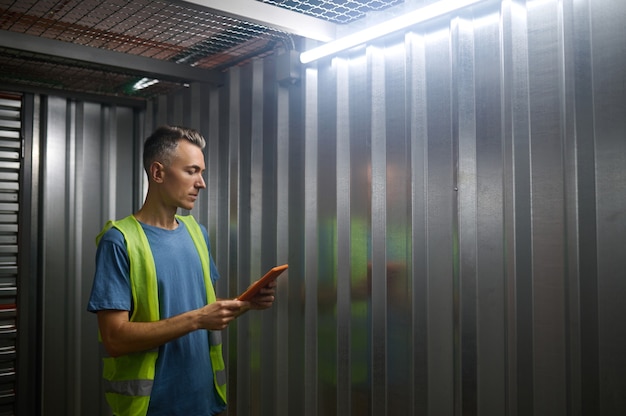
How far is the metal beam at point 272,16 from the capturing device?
2.77 metres

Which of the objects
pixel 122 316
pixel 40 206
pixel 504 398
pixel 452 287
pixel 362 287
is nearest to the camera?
pixel 504 398

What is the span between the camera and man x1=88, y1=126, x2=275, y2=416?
256 centimetres

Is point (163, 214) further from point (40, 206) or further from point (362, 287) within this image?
point (40, 206)

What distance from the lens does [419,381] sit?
8.31 feet

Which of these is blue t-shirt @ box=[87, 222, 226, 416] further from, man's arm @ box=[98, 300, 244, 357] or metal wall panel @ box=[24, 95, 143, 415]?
metal wall panel @ box=[24, 95, 143, 415]

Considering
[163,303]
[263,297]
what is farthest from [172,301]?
[263,297]

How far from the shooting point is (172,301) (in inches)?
109

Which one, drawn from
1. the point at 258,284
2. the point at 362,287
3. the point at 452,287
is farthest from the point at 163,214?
the point at 452,287

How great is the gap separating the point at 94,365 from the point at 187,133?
2612 mm

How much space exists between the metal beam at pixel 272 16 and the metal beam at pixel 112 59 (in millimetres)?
1148

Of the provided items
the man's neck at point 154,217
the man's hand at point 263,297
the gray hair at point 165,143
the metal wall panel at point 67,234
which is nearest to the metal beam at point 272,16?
the gray hair at point 165,143

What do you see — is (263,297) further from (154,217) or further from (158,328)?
(154,217)

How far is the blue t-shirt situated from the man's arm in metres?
0.11

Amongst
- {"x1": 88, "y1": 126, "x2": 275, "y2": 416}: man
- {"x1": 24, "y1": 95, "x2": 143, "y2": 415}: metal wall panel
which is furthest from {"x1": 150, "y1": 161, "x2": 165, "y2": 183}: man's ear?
{"x1": 24, "y1": 95, "x2": 143, "y2": 415}: metal wall panel
